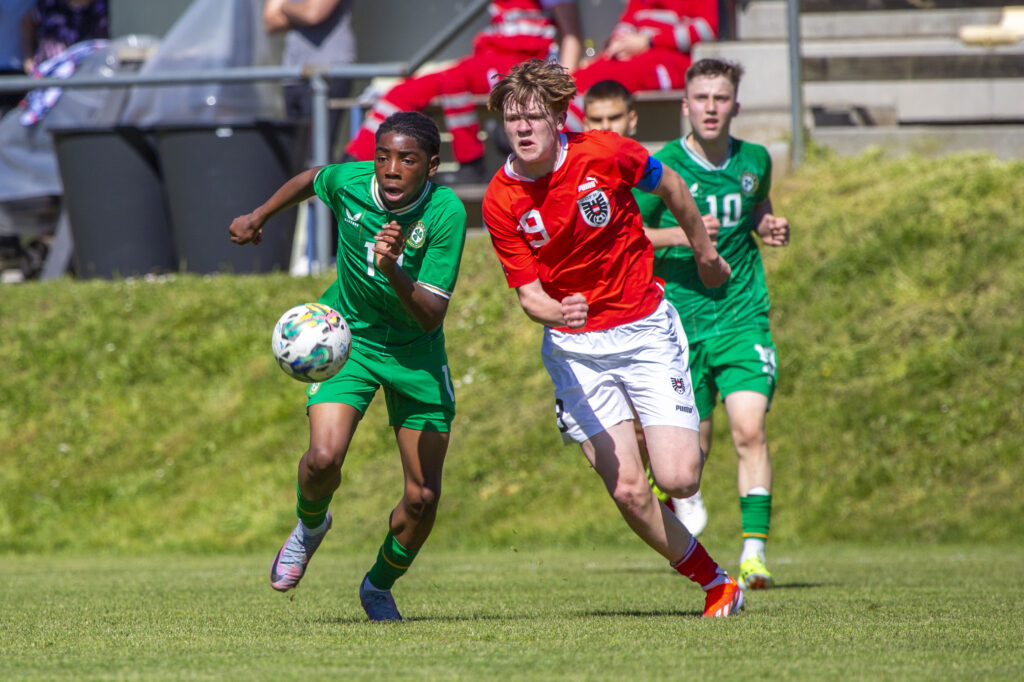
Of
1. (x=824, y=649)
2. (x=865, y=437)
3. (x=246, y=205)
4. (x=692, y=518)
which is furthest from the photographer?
(x=246, y=205)

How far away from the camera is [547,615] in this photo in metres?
6.07

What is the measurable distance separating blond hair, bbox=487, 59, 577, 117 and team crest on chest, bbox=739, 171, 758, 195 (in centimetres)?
206

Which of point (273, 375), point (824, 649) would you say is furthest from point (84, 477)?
point (824, 649)

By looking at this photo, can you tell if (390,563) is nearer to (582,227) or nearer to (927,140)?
(582,227)

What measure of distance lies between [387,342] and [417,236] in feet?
1.65

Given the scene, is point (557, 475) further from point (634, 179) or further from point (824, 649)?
point (824, 649)

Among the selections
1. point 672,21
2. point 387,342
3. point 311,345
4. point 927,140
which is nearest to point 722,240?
point 387,342

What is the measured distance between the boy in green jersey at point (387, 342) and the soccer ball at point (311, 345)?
0.30m

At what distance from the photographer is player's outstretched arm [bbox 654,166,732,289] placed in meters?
5.93

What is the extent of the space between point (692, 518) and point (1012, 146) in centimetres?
755

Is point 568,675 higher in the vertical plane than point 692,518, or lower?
higher

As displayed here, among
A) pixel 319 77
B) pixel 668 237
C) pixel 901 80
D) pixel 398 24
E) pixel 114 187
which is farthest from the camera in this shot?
pixel 398 24

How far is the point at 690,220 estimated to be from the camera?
5.98m

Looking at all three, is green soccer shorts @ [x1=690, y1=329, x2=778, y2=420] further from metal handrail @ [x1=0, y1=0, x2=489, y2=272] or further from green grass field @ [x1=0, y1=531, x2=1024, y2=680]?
metal handrail @ [x1=0, y1=0, x2=489, y2=272]
